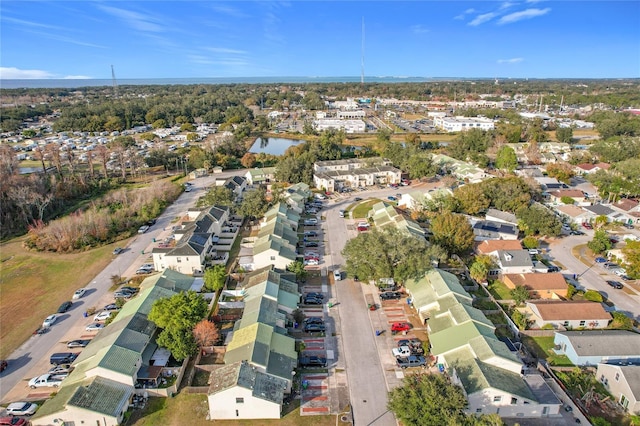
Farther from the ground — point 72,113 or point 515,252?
point 72,113

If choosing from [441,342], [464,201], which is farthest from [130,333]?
[464,201]

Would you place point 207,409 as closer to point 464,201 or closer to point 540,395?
point 540,395

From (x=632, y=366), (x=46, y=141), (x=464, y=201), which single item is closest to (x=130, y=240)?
(x=464, y=201)

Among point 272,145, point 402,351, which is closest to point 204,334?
point 402,351

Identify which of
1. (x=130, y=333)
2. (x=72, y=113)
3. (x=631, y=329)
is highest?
(x=72, y=113)

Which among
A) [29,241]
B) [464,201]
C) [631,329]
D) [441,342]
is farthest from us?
[464,201]

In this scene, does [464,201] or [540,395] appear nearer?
[540,395]

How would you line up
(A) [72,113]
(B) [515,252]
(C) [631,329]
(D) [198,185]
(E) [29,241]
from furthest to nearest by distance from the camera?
(A) [72,113] → (D) [198,185] → (E) [29,241] → (B) [515,252] → (C) [631,329]
